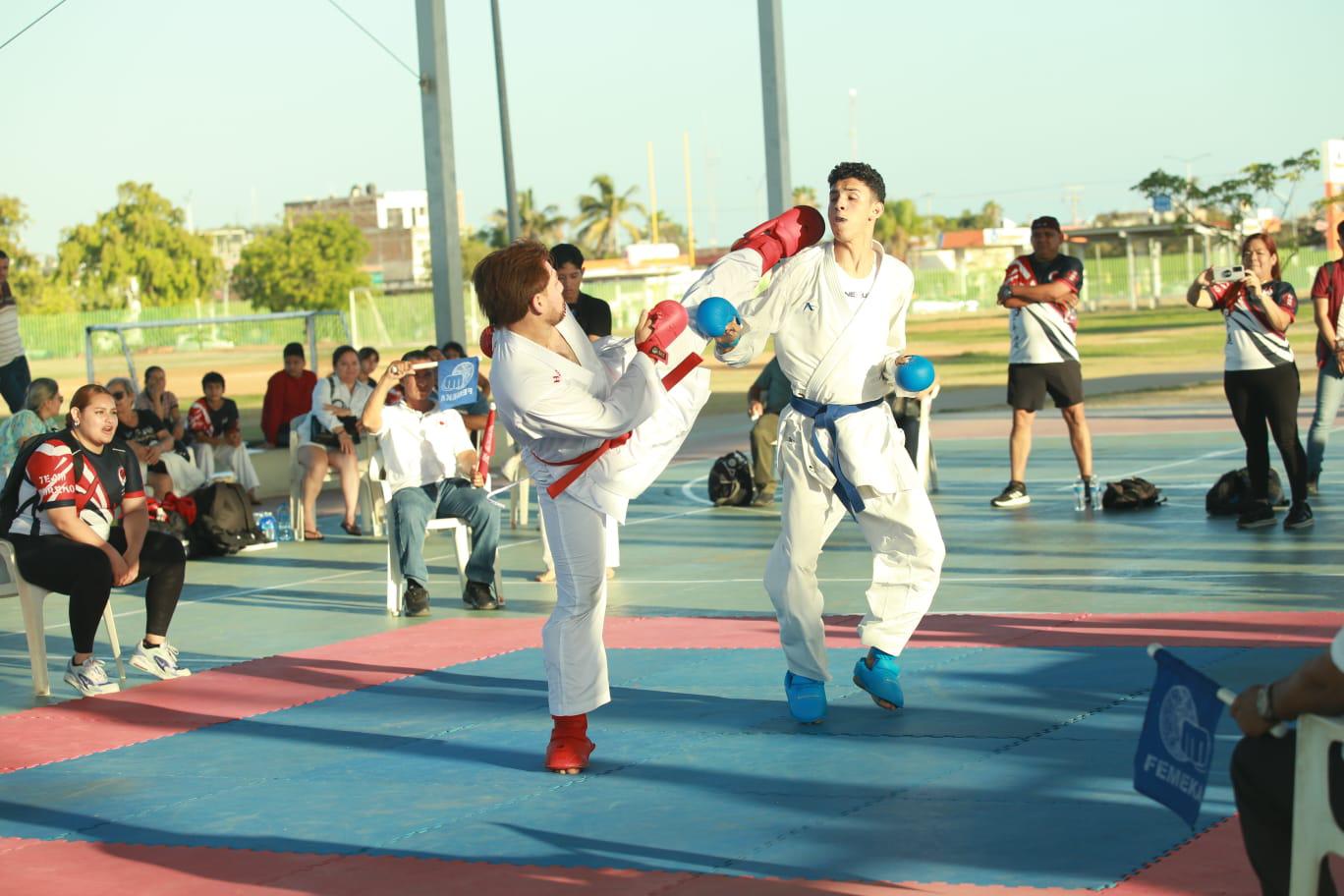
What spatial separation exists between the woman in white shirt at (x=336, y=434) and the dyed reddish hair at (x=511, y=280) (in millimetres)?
7815

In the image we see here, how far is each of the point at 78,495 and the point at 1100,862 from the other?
5.17 metres

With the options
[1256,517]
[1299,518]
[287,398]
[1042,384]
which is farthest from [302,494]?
[1299,518]

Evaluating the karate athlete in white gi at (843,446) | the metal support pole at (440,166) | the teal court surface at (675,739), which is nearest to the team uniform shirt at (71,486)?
the teal court surface at (675,739)

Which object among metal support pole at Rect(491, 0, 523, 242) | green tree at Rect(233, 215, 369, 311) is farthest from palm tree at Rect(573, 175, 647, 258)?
metal support pole at Rect(491, 0, 523, 242)

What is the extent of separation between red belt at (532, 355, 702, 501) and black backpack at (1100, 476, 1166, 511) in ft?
22.7

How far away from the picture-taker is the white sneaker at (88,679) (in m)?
7.72

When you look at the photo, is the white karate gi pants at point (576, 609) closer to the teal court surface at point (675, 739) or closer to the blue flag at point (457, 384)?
the teal court surface at point (675, 739)

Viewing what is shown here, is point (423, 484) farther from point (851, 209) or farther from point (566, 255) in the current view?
point (851, 209)

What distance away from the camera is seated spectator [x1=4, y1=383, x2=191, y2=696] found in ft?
24.8

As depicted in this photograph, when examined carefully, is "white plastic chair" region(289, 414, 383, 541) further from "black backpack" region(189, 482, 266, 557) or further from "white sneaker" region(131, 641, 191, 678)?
"white sneaker" region(131, 641, 191, 678)

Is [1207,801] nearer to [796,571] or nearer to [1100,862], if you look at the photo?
[1100,862]

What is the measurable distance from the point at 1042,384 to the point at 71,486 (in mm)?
7199

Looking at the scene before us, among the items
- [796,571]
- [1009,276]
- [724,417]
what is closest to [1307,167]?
[724,417]

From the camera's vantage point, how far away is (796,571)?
628 centimetres
